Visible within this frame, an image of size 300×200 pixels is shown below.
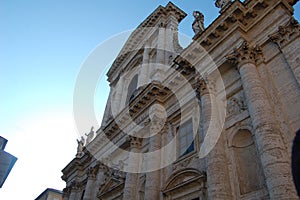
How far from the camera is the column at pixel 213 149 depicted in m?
7.98

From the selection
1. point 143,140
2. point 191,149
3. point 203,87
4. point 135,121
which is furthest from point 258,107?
point 135,121

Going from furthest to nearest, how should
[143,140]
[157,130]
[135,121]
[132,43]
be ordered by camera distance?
[132,43], [135,121], [143,140], [157,130]

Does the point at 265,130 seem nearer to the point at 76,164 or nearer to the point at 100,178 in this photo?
the point at 100,178

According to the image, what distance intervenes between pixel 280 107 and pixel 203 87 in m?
3.31

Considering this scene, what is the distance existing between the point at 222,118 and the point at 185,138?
2.31 meters

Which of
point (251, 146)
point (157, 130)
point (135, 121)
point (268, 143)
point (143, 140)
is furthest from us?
point (135, 121)

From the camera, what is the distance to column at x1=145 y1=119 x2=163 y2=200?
1086cm

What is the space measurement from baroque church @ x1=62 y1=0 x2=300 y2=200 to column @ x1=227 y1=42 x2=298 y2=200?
3 cm

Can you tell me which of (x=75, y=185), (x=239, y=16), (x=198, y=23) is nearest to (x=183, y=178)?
(x=239, y=16)

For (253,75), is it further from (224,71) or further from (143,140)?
(143,140)

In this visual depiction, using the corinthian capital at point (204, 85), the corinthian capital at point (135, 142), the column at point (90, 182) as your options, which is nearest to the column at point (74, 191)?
the column at point (90, 182)

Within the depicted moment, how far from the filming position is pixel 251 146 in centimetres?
857

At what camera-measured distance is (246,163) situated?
27.7 ft

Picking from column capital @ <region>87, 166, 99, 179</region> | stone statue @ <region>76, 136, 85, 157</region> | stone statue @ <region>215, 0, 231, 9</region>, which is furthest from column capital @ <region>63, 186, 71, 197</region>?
stone statue @ <region>215, 0, 231, 9</region>
